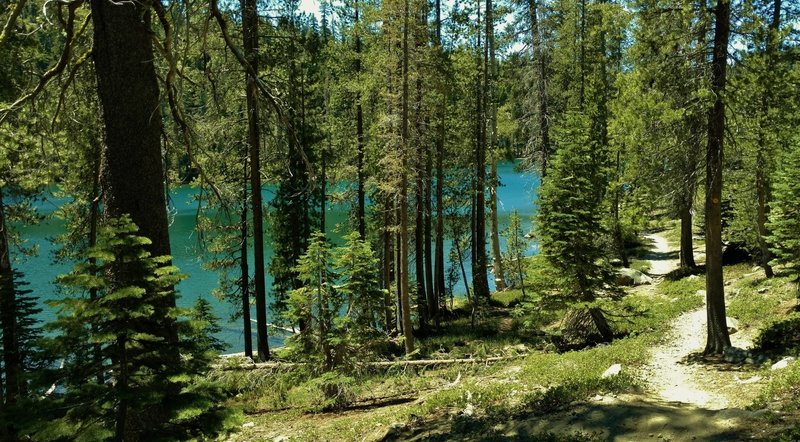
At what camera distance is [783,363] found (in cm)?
995

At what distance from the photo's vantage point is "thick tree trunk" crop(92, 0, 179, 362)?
398cm

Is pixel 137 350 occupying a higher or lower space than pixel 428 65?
lower

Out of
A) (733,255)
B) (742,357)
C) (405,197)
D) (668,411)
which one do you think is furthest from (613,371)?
(733,255)

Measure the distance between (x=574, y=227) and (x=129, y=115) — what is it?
12.9 meters

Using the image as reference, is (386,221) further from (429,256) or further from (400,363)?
(400,363)

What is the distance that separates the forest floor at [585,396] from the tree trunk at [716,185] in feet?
2.31

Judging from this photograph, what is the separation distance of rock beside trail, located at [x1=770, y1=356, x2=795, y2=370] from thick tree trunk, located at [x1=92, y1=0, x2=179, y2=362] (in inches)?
393

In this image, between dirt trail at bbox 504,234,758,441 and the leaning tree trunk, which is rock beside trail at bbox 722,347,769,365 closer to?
dirt trail at bbox 504,234,758,441

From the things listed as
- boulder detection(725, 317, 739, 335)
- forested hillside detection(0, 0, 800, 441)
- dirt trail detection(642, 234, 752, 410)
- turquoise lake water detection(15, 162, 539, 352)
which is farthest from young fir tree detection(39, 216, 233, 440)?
boulder detection(725, 317, 739, 335)

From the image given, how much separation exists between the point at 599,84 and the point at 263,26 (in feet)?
66.4

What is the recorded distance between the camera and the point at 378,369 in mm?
14695

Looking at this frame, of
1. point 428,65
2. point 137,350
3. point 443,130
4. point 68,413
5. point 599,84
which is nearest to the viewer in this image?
point 68,413

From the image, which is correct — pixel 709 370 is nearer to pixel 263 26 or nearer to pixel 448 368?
pixel 448 368

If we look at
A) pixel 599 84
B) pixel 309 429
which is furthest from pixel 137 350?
pixel 599 84
